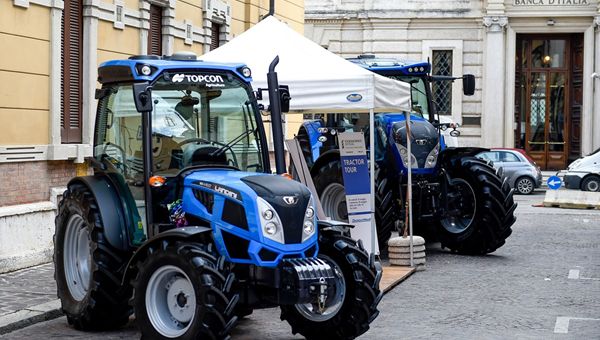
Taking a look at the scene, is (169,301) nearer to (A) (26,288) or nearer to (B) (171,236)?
(B) (171,236)

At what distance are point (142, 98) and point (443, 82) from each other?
106 feet

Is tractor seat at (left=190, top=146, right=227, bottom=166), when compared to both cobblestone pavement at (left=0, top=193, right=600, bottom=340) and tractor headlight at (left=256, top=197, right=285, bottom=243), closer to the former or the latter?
tractor headlight at (left=256, top=197, right=285, bottom=243)

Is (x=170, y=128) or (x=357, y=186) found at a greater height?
(x=170, y=128)

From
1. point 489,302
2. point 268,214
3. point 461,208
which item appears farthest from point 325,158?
point 268,214

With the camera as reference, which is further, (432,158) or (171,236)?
(432,158)

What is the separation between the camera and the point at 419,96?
1744cm

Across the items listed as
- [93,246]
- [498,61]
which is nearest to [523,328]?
[93,246]

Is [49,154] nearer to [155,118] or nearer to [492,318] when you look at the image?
[155,118]

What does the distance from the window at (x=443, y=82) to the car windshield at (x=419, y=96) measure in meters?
23.0

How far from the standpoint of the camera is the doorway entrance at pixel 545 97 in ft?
132

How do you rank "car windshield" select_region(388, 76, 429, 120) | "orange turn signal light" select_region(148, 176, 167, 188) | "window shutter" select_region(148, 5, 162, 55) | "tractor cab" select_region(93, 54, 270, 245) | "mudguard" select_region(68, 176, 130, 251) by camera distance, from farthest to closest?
1. "window shutter" select_region(148, 5, 162, 55)
2. "car windshield" select_region(388, 76, 429, 120)
3. "mudguard" select_region(68, 176, 130, 251)
4. "tractor cab" select_region(93, 54, 270, 245)
5. "orange turn signal light" select_region(148, 176, 167, 188)

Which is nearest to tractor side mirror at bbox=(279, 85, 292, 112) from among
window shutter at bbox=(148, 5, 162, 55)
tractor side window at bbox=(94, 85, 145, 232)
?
tractor side window at bbox=(94, 85, 145, 232)

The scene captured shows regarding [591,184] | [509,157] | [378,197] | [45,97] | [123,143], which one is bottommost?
[591,184]

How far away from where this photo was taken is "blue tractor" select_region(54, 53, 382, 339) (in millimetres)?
8672
